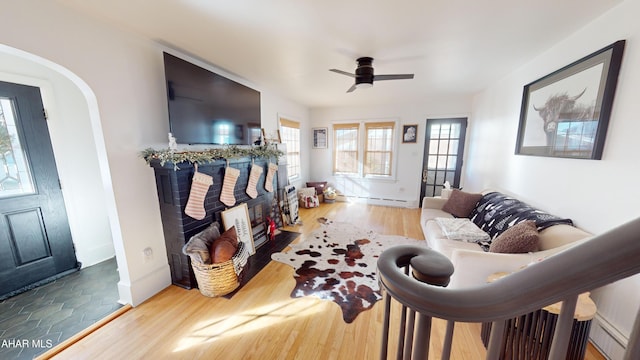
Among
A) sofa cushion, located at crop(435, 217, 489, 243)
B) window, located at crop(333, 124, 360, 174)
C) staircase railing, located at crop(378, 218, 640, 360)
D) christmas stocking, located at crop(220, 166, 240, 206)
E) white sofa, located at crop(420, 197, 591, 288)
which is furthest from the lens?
window, located at crop(333, 124, 360, 174)

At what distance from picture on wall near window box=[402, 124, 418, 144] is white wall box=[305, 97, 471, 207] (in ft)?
0.21

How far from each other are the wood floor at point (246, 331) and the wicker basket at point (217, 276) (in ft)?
0.30

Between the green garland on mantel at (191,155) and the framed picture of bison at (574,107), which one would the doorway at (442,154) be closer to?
the framed picture of bison at (574,107)

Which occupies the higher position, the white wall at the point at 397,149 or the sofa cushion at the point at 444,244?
the white wall at the point at 397,149

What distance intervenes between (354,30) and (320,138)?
3.73 m

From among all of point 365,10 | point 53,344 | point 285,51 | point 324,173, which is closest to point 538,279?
point 365,10

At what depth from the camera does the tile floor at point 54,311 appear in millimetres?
1620

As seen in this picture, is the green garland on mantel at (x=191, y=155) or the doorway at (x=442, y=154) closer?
the green garland on mantel at (x=191, y=155)

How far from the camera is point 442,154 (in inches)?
187

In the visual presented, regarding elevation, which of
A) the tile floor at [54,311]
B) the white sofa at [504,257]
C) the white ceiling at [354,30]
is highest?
the white ceiling at [354,30]

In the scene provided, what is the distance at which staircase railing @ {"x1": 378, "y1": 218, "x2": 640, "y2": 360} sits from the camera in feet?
1.02

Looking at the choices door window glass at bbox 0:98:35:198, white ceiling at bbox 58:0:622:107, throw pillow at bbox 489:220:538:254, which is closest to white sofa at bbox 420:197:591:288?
throw pillow at bbox 489:220:538:254

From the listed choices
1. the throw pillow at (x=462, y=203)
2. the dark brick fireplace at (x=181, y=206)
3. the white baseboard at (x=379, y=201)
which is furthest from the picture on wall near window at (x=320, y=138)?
the throw pillow at (x=462, y=203)

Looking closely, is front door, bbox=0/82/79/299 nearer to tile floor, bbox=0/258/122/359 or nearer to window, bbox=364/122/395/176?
tile floor, bbox=0/258/122/359
